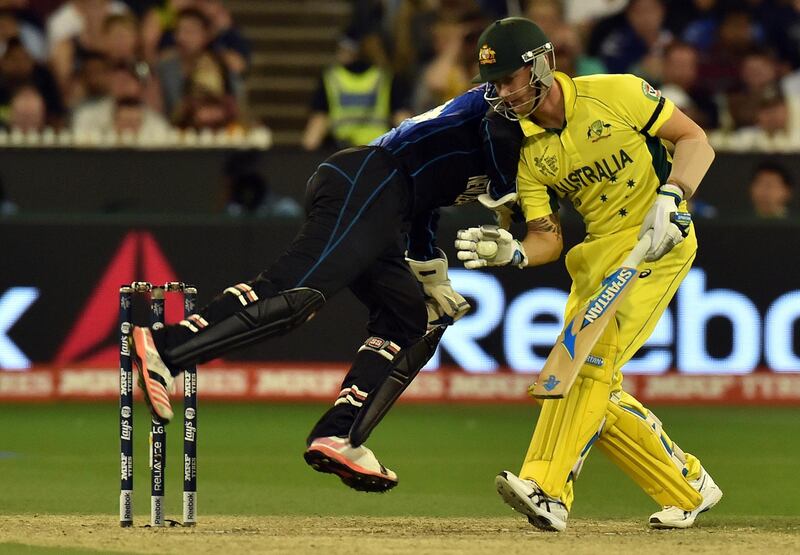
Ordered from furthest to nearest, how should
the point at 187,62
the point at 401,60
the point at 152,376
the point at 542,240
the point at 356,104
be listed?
the point at 401,60, the point at 187,62, the point at 356,104, the point at 542,240, the point at 152,376

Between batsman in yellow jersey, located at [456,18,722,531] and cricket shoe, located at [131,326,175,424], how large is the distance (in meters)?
1.31

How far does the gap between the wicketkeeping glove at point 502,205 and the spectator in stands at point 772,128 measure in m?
5.92

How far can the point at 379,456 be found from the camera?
1004cm

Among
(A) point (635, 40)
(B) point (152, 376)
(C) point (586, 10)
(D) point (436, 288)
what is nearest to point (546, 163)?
(D) point (436, 288)

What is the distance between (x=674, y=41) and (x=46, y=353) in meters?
5.72

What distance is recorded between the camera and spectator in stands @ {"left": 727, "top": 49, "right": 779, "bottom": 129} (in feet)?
44.9

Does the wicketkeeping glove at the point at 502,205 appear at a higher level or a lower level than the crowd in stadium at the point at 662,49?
lower

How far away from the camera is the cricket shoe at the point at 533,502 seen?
275 inches

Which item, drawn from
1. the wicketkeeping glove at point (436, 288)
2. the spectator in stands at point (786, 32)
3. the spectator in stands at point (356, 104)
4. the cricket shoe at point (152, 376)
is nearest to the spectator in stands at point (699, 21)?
the spectator in stands at point (786, 32)

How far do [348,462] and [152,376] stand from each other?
1010mm

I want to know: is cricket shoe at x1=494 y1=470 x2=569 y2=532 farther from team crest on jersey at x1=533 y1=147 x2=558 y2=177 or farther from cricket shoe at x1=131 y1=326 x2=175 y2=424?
cricket shoe at x1=131 y1=326 x2=175 y2=424

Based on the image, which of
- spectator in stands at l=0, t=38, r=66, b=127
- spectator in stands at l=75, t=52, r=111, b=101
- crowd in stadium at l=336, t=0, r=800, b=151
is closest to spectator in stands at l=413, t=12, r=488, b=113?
crowd in stadium at l=336, t=0, r=800, b=151

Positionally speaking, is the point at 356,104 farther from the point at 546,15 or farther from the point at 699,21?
the point at 699,21

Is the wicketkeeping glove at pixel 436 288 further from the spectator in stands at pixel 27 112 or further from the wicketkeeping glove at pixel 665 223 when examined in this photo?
the spectator in stands at pixel 27 112
